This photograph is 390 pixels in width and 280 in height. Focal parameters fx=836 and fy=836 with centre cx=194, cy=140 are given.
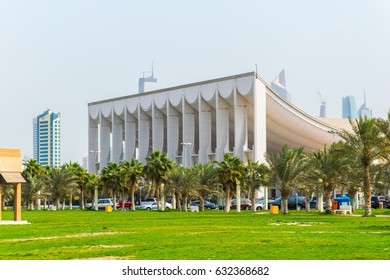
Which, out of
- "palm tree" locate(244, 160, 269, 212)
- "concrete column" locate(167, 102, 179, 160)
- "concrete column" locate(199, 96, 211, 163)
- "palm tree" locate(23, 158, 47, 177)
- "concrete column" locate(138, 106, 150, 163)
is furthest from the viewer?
"concrete column" locate(138, 106, 150, 163)

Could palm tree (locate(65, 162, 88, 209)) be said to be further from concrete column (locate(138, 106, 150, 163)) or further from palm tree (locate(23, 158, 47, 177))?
concrete column (locate(138, 106, 150, 163))

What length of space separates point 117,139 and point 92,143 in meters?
7.29

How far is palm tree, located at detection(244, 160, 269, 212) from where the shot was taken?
198 feet

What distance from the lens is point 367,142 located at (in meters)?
44.0

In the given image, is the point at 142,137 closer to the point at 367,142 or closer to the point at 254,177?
the point at 254,177

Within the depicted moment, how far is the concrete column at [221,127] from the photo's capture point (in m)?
89.0

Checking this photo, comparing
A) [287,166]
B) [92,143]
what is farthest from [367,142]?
[92,143]

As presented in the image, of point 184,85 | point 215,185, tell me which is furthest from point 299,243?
point 184,85

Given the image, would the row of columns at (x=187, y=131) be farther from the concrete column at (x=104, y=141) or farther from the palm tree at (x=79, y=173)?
the palm tree at (x=79, y=173)

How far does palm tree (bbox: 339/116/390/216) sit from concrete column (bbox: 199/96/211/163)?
4553 cm

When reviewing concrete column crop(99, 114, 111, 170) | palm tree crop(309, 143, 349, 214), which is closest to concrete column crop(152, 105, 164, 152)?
concrete column crop(99, 114, 111, 170)

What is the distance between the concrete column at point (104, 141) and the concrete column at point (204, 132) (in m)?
23.1
